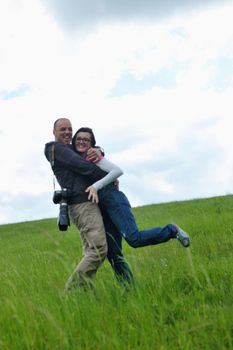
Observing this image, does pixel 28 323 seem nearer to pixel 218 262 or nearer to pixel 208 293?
pixel 208 293

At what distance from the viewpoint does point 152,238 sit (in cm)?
520

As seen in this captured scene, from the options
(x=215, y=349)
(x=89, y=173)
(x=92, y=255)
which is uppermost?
(x=89, y=173)

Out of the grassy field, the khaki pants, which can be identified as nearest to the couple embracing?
the khaki pants

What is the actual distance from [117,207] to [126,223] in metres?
0.21

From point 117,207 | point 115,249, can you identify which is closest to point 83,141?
point 117,207

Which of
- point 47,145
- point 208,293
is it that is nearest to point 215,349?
point 208,293

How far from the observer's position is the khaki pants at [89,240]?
5.20 metres

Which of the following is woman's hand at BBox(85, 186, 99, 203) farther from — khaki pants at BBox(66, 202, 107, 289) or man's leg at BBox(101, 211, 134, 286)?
man's leg at BBox(101, 211, 134, 286)

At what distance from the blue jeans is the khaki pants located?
0.48ft

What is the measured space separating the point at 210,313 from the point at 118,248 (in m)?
1.96

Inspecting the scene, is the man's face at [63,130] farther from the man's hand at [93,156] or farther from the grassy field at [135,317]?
the grassy field at [135,317]

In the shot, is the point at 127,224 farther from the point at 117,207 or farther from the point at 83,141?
the point at 83,141

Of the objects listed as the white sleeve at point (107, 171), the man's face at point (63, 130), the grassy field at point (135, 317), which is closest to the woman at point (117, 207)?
the white sleeve at point (107, 171)

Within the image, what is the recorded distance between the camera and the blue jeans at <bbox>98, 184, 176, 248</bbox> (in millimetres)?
5188
